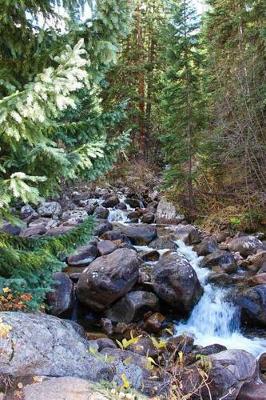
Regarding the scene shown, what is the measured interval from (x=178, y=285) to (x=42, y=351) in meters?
5.42

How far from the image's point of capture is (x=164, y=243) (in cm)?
1247

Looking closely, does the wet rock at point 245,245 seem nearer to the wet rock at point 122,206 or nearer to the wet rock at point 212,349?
the wet rock at point 212,349

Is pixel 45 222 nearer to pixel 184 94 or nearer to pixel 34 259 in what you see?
pixel 184 94

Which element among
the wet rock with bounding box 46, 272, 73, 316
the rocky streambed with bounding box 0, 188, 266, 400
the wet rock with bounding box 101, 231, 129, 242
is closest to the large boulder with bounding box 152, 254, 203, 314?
the rocky streambed with bounding box 0, 188, 266, 400

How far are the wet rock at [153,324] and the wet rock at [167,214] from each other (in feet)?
22.8

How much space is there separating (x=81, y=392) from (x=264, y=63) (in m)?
13.1

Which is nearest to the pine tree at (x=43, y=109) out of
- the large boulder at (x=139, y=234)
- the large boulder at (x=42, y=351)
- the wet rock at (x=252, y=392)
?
the large boulder at (x=42, y=351)

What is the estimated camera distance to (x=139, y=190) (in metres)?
21.0

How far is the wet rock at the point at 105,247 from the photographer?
1113 centimetres

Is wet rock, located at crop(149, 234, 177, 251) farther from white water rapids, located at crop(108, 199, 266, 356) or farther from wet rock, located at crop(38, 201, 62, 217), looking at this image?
wet rock, located at crop(38, 201, 62, 217)

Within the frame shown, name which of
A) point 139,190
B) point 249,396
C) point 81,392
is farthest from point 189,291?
point 139,190

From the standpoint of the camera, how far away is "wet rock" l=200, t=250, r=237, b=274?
415 inches

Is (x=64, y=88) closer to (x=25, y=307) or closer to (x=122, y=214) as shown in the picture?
(x=25, y=307)

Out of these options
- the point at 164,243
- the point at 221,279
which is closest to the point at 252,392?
the point at 221,279
